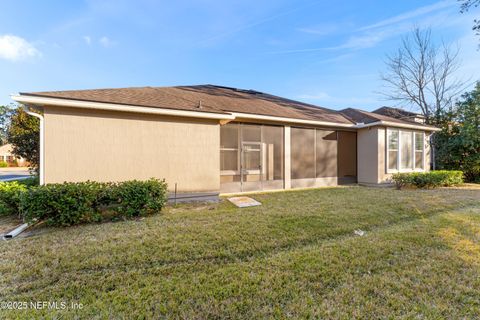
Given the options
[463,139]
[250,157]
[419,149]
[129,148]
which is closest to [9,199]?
[129,148]

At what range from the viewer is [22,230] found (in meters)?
4.62

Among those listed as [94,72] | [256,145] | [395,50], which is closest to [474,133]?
[395,50]

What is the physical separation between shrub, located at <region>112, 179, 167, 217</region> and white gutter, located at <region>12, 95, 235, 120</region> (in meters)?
2.27

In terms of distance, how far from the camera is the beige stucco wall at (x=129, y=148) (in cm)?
580

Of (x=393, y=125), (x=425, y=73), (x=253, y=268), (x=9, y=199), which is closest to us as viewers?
(x=253, y=268)

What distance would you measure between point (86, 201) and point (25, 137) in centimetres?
800

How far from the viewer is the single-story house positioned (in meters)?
5.89

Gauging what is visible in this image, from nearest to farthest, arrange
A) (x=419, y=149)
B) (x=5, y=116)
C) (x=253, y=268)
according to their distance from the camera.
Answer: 1. (x=253, y=268)
2. (x=419, y=149)
3. (x=5, y=116)

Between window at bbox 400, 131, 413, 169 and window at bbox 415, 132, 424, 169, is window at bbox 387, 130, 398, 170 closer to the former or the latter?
window at bbox 400, 131, 413, 169

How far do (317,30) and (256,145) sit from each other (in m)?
8.30

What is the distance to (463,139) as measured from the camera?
1245cm

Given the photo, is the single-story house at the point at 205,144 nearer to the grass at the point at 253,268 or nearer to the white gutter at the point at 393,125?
the white gutter at the point at 393,125

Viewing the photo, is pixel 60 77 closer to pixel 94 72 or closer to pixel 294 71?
pixel 94 72

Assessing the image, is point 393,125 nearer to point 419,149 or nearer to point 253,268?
point 419,149
